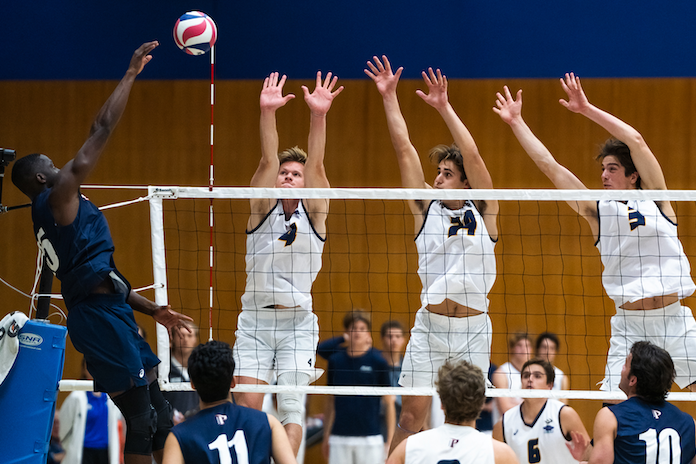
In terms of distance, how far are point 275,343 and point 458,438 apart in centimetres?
242

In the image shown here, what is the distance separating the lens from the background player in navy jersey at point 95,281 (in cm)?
427

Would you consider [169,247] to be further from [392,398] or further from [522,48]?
[522,48]

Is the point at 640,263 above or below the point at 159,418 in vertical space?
above

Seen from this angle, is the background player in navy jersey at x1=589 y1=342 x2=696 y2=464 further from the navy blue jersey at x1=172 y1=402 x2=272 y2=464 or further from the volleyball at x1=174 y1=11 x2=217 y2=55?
the volleyball at x1=174 y1=11 x2=217 y2=55

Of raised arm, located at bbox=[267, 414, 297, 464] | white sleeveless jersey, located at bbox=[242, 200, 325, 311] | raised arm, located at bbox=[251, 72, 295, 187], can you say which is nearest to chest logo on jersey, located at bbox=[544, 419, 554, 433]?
white sleeveless jersey, located at bbox=[242, 200, 325, 311]

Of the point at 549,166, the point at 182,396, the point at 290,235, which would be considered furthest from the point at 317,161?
the point at 182,396

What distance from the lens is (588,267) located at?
906 centimetres

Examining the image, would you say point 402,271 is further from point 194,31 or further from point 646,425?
point 646,425

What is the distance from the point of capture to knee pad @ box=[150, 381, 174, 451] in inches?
183

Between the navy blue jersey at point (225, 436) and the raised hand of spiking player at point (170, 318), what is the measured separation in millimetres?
1084

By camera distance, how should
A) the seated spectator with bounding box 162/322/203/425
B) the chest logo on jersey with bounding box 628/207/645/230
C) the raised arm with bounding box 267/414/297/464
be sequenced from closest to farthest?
the raised arm with bounding box 267/414/297/464
the chest logo on jersey with bounding box 628/207/645/230
the seated spectator with bounding box 162/322/203/425

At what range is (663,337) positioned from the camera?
17.4 ft

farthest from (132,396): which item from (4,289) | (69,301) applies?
(4,289)

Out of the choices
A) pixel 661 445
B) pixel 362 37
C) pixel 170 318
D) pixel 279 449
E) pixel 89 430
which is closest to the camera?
pixel 279 449
